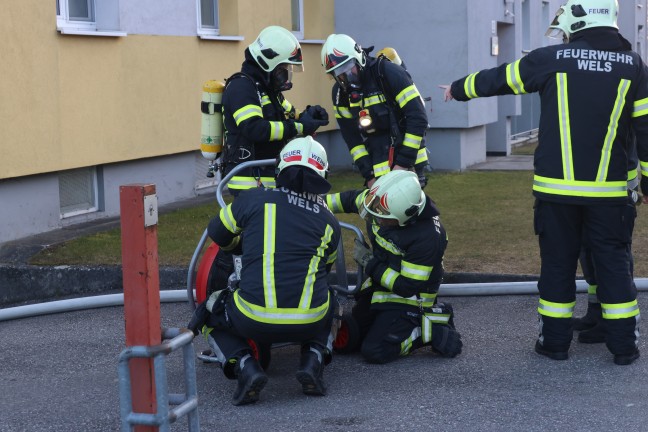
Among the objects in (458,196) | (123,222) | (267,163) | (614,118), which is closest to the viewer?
(123,222)

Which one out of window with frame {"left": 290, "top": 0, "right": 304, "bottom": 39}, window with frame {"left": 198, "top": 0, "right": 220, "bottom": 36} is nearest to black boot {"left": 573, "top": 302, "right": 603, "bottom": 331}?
window with frame {"left": 198, "top": 0, "right": 220, "bottom": 36}

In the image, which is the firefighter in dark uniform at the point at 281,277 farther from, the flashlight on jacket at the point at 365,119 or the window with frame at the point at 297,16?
the window with frame at the point at 297,16

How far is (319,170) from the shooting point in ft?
18.9

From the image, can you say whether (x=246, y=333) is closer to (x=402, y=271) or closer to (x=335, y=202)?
(x=402, y=271)

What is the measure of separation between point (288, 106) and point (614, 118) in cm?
246

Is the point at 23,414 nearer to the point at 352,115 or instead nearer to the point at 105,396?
the point at 105,396

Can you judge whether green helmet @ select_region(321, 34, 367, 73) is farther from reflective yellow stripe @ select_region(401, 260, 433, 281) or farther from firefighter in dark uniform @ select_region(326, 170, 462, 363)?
reflective yellow stripe @ select_region(401, 260, 433, 281)

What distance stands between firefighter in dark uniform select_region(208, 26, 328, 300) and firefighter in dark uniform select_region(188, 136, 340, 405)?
4.62 feet

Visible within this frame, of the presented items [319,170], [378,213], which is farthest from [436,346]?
[319,170]

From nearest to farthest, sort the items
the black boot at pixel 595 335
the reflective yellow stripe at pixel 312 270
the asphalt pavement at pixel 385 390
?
the asphalt pavement at pixel 385 390, the reflective yellow stripe at pixel 312 270, the black boot at pixel 595 335

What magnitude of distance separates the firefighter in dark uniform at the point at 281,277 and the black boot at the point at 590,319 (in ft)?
6.07

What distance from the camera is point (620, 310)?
615cm

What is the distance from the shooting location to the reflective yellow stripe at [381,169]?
8.02 metres

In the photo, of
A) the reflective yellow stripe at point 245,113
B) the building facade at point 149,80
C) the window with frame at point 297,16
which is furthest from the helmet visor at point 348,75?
the window with frame at point 297,16
